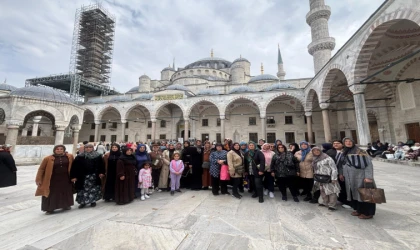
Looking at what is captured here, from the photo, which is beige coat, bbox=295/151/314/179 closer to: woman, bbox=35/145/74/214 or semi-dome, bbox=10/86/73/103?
woman, bbox=35/145/74/214

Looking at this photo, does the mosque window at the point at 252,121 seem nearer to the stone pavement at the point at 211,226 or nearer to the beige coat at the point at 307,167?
the stone pavement at the point at 211,226

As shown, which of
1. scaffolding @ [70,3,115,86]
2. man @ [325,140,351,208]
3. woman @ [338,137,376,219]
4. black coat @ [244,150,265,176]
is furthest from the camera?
scaffolding @ [70,3,115,86]

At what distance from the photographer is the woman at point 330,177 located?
112 inches

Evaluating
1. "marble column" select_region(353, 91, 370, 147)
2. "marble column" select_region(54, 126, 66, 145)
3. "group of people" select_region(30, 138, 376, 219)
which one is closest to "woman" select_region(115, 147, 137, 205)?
"group of people" select_region(30, 138, 376, 219)

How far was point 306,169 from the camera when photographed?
3.36 metres

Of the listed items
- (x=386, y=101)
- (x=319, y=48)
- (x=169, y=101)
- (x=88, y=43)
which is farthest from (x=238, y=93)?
(x=88, y=43)

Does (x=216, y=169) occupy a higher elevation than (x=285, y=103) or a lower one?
lower

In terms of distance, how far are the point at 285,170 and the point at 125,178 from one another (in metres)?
3.14

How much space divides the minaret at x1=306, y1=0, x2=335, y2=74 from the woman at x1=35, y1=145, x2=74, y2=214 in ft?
64.5

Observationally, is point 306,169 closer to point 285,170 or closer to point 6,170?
point 285,170

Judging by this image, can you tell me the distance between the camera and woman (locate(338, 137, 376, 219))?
2471mm

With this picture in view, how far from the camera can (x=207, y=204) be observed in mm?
3225

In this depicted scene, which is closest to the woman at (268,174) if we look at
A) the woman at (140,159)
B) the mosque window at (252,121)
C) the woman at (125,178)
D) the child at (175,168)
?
the child at (175,168)

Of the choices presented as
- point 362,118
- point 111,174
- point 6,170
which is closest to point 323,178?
point 111,174
